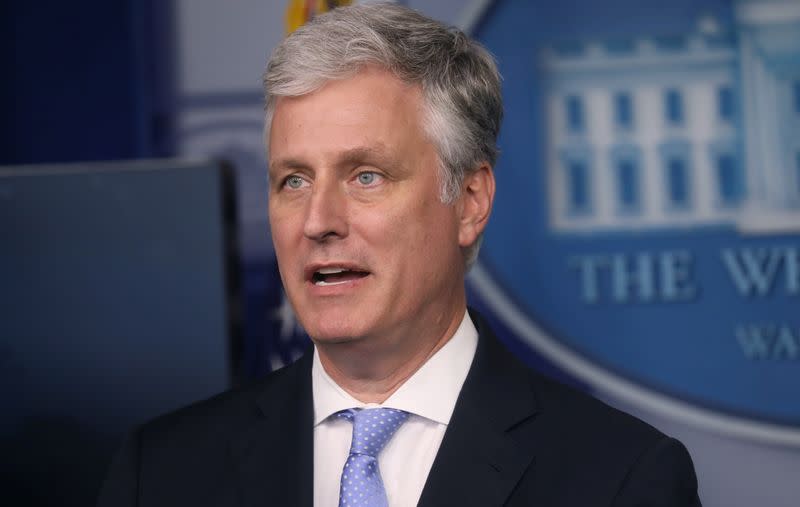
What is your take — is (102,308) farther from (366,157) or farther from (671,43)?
(671,43)

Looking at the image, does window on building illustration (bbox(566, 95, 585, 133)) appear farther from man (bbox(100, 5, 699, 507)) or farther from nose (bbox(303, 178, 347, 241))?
nose (bbox(303, 178, 347, 241))

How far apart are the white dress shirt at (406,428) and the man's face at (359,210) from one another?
91mm

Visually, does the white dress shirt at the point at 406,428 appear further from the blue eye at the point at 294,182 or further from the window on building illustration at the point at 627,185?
the window on building illustration at the point at 627,185

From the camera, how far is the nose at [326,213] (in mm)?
1607

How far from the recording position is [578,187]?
2600 mm

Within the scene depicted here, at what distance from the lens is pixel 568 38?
262 cm

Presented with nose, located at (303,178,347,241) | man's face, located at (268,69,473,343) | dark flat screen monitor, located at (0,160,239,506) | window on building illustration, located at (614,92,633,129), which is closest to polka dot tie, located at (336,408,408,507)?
man's face, located at (268,69,473,343)

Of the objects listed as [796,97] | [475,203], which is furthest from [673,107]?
A: [475,203]

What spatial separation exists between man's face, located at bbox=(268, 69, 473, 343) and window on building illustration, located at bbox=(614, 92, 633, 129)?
100 cm

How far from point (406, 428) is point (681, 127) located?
1.22 meters

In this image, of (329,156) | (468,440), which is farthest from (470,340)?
(329,156)

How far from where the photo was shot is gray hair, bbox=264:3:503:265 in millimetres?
1673

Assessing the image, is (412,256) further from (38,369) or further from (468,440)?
(38,369)

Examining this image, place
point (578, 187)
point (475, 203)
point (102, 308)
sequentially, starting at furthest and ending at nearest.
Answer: point (578, 187) < point (102, 308) < point (475, 203)
